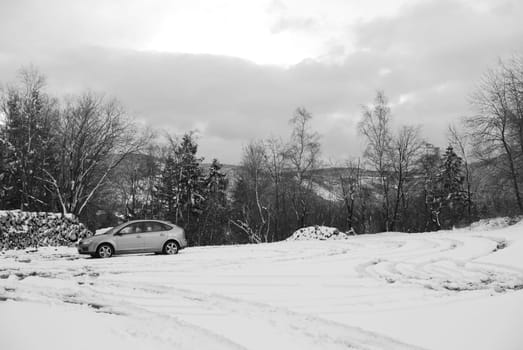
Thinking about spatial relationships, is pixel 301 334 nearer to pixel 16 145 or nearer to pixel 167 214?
pixel 16 145

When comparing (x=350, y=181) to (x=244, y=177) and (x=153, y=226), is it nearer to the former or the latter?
(x=244, y=177)

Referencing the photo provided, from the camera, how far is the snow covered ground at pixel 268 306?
5836 millimetres

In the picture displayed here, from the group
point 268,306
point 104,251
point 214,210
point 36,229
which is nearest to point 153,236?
point 104,251

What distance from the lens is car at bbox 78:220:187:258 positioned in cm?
1731

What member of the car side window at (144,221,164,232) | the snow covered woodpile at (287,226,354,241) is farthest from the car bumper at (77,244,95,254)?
the snow covered woodpile at (287,226,354,241)

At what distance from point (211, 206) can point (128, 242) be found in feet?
99.3

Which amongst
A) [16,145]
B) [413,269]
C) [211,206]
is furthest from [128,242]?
[211,206]

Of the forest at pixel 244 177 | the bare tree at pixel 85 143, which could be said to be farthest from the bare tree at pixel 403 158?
the bare tree at pixel 85 143

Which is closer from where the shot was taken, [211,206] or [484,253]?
[484,253]

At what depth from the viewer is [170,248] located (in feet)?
60.2

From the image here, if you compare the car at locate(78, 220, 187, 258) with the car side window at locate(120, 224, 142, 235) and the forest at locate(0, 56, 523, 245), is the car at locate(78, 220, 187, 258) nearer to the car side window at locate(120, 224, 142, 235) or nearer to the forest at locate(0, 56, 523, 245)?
the car side window at locate(120, 224, 142, 235)

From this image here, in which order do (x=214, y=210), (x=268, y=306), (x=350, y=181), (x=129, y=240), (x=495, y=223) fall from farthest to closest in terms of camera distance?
(x=350, y=181) → (x=214, y=210) → (x=495, y=223) → (x=129, y=240) → (x=268, y=306)

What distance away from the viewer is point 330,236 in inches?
1169

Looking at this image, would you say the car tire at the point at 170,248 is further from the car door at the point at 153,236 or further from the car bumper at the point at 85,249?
the car bumper at the point at 85,249
